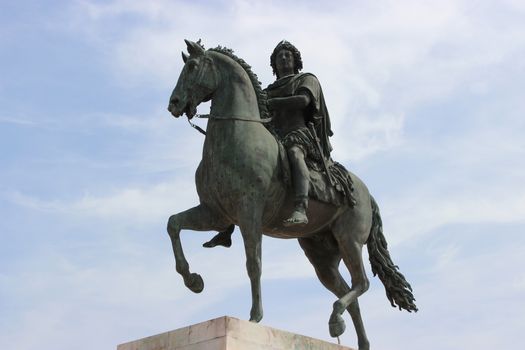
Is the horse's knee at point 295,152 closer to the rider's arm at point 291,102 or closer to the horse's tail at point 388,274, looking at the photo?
the rider's arm at point 291,102

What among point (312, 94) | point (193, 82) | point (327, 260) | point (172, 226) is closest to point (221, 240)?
point (172, 226)

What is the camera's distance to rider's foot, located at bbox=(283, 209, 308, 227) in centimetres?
1011

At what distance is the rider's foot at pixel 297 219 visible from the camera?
1011cm

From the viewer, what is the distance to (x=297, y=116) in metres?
11.2

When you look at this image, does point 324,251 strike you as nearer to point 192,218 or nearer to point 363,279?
point 363,279

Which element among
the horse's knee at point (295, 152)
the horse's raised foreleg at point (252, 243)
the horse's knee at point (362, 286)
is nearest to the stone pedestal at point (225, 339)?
the horse's raised foreleg at point (252, 243)

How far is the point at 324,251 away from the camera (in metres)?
11.7

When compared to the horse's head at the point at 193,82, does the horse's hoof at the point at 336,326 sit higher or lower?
lower

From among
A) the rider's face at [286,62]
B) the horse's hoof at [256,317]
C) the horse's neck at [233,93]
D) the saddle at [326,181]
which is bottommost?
the horse's hoof at [256,317]

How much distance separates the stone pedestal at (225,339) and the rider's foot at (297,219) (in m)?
1.23

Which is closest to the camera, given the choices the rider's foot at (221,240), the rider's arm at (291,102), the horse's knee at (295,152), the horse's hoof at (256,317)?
the horse's hoof at (256,317)

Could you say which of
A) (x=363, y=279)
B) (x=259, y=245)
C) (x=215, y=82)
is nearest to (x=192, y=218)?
(x=259, y=245)

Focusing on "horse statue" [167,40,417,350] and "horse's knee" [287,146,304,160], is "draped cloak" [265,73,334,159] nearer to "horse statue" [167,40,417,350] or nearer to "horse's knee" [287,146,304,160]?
"horse statue" [167,40,417,350]

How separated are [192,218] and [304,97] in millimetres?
2043
